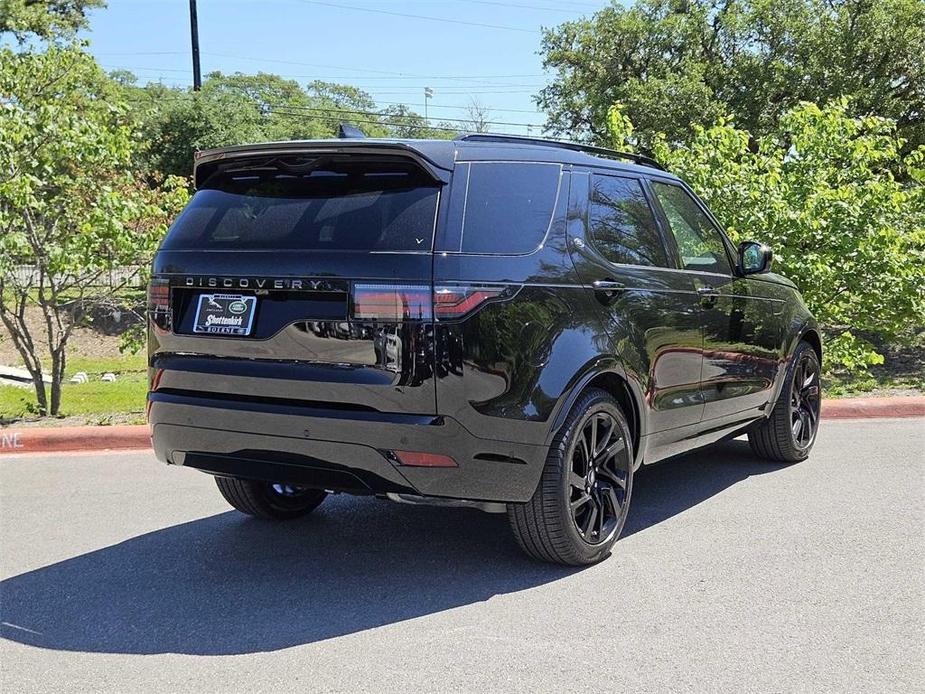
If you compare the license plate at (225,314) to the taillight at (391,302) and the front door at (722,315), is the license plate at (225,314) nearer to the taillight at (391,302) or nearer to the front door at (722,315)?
the taillight at (391,302)

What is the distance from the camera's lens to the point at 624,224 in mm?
4926

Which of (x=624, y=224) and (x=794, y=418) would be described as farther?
(x=794, y=418)

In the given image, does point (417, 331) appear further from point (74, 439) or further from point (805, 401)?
point (74, 439)

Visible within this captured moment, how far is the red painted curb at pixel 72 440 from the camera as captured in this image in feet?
24.7

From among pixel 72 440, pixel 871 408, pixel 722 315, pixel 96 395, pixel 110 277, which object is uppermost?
pixel 722 315

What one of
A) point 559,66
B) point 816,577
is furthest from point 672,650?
point 559,66

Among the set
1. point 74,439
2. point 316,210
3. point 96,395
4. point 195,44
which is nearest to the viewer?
point 316,210

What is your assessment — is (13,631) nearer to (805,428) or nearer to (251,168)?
(251,168)

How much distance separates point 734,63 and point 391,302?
26783 millimetres

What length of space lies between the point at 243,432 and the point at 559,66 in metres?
29.4

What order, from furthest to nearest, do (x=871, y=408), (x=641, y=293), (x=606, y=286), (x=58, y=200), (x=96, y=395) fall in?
(x=96, y=395)
(x=58, y=200)
(x=871, y=408)
(x=641, y=293)
(x=606, y=286)

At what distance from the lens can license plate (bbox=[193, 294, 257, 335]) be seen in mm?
4066

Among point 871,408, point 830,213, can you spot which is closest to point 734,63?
point 830,213

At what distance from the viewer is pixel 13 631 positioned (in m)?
3.86
